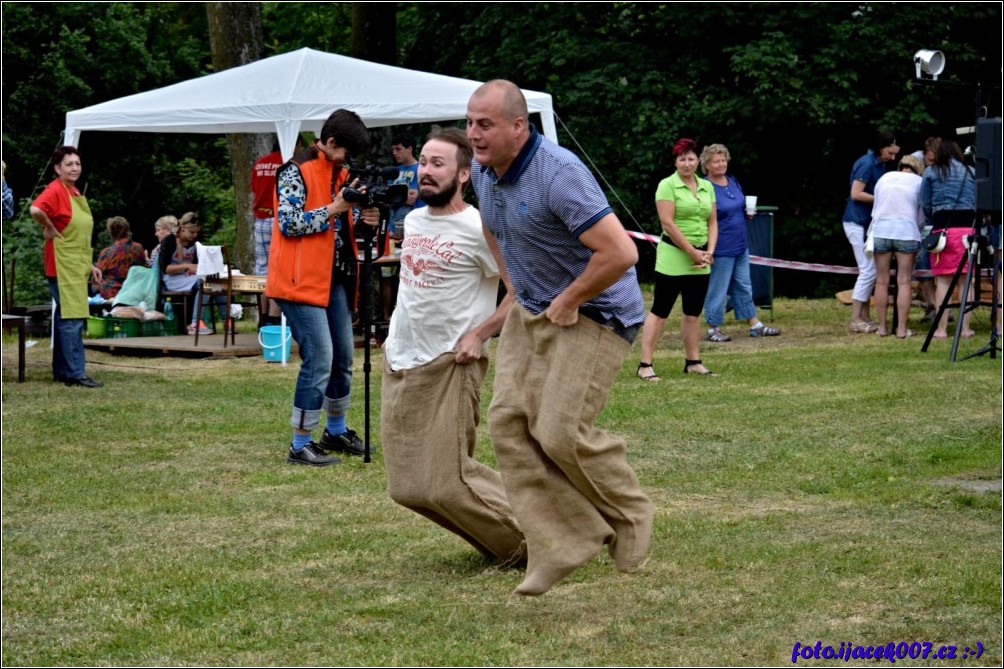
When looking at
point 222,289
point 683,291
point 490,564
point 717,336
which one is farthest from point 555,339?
point 222,289

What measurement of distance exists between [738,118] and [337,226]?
18.1 meters

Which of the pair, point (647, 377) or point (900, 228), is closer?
point (647, 377)

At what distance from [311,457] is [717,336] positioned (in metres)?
7.58

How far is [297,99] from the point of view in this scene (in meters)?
15.0

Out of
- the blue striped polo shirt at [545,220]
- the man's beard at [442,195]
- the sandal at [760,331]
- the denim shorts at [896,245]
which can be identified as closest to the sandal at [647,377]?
the denim shorts at [896,245]

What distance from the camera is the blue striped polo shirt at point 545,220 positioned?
17.1ft

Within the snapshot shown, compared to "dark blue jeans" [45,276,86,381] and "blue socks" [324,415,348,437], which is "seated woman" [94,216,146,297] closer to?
"dark blue jeans" [45,276,86,381]

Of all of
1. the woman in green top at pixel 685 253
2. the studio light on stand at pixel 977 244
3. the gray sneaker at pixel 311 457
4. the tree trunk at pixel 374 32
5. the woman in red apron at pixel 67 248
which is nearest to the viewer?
the gray sneaker at pixel 311 457

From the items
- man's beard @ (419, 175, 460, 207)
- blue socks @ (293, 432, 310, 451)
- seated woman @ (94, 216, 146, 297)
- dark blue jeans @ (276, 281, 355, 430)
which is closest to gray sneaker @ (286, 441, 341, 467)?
blue socks @ (293, 432, 310, 451)

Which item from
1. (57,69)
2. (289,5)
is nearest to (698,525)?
(289,5)

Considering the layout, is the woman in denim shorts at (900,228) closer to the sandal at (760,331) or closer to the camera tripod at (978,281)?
the camera tripod at (978,281)

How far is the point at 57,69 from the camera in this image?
33219 millimetres

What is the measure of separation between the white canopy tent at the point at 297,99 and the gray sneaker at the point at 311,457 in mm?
6557

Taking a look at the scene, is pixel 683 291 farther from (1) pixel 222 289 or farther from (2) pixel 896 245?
(1) pixel 222 289
